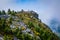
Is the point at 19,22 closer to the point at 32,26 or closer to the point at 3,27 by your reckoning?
the point at 32,26

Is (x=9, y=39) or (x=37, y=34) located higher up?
(x=37, y=34)

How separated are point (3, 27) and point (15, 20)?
988 inches

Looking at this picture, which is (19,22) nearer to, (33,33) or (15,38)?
(33,33)

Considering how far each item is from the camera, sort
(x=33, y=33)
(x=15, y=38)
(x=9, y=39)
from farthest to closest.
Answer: (x=33, y=33), (x=15, y=38), (x=9, y=39)

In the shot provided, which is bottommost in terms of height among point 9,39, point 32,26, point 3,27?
point 9,39

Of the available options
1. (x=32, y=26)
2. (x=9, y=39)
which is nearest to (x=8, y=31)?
(x=9, y=39)

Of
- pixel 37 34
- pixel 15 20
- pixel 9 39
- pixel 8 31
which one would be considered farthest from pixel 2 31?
pixel 15 20

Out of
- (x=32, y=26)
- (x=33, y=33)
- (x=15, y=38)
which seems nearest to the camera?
(x=15, y=38)

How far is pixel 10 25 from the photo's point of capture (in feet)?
434

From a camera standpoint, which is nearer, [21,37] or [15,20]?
Answer: [21,37]

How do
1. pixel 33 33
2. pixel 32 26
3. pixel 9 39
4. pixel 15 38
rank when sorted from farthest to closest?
1. pixel 32 26
2. pixel 33 33
3. pixel 15 38
4. pixel 9 39

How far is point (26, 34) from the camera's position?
124 m

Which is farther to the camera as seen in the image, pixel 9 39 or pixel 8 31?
pixel 8 31

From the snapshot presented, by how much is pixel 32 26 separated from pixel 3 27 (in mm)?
22498
